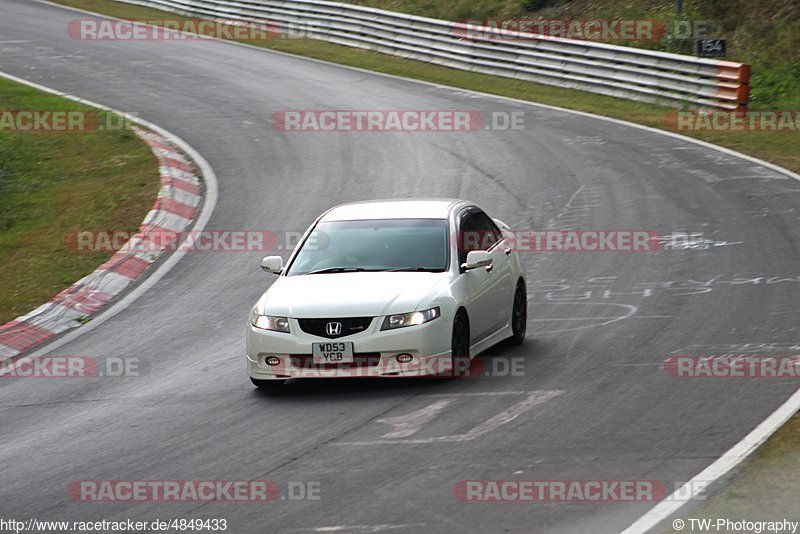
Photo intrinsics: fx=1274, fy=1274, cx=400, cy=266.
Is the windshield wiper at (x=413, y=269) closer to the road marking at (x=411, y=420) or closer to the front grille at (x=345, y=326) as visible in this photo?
the front grille at (x=345, y=326)

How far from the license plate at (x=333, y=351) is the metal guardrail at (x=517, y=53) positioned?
17.5m

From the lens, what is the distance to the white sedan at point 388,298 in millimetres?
10977

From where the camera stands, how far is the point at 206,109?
28.9 meters

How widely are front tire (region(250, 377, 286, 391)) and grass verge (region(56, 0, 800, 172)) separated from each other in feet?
43.3

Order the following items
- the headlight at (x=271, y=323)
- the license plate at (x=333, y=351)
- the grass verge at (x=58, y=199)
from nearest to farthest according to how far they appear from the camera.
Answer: the license plate at (x=333, y=351), the headlight at (x=271, y=323), the grass verge at (x=58, y=199)

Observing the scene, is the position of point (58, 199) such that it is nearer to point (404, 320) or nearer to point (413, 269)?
point (413, 269)

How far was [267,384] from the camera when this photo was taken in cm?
1139

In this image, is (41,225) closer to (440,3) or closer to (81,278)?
(81,278)

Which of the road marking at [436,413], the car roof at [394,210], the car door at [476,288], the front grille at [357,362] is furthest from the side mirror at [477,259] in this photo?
the road marking at [436,413]

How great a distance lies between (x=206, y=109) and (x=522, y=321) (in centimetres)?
1725

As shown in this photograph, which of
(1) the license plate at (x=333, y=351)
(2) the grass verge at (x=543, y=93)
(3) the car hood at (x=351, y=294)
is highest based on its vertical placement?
(3) the car hood at (x=351, y=294)

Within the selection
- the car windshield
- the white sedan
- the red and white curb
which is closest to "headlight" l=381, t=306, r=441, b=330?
the white sedan

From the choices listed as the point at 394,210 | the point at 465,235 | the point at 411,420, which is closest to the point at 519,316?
the point at 465,235

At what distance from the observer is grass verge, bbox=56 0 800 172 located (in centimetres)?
2388
